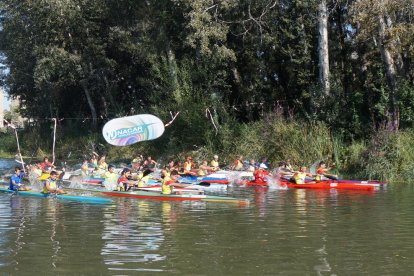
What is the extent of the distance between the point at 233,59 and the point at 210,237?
22.0 metres

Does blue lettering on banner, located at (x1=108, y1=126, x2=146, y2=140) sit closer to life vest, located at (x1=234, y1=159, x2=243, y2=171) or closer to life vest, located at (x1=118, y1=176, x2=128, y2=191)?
life vest, located at (x1=234, y1=159, x2=243, y2=171)

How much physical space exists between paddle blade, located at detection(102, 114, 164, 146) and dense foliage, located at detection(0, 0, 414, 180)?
5.48 m

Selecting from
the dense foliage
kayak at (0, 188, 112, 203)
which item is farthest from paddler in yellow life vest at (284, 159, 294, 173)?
kayak at (0, 188, 112, 203)

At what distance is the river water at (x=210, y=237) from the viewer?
36.3 ft

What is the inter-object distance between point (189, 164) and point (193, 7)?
344 inches

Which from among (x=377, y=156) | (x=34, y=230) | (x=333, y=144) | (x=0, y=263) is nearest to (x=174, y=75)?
(x=333, y=144)

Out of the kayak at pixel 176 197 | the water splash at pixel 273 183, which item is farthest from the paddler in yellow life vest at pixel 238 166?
the kayak at pixel 176 197

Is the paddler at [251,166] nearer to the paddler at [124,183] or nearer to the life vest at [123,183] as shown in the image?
the paddler at [124,183]

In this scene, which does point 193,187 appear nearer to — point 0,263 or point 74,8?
point 0,263

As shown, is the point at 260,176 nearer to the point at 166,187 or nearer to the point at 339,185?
the point at 339,185

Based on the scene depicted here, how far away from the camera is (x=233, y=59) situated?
3481cm

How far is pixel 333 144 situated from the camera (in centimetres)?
3002

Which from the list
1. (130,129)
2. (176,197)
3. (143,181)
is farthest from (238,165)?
(176,197)

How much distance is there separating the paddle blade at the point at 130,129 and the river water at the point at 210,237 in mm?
7894
